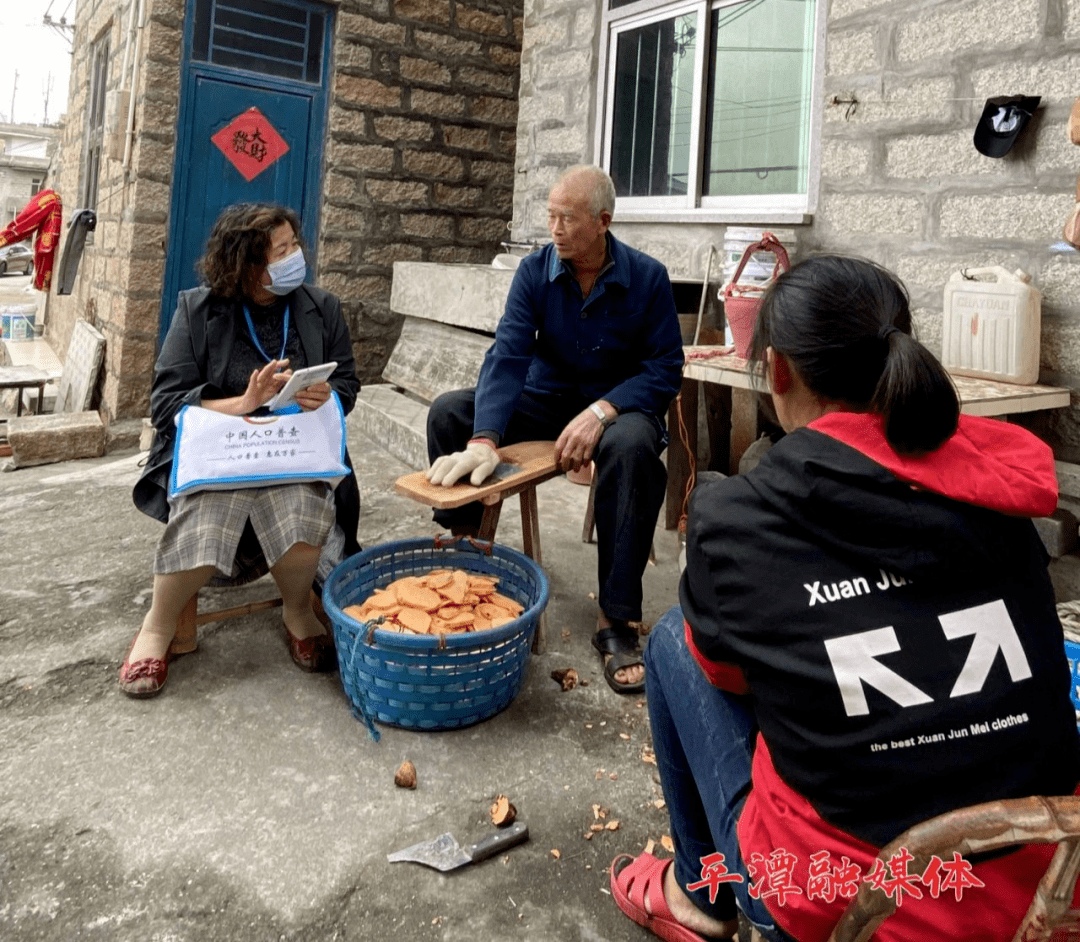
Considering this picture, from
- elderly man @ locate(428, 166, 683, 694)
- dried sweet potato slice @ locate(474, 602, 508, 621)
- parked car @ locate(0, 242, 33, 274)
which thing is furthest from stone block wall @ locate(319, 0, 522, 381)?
parked car @ locate(0, 242, 33, 274)

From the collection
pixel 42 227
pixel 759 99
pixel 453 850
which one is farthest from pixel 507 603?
pixel 42 227

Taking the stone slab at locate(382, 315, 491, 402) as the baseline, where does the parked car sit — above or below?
above

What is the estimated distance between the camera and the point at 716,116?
4496 millimetres

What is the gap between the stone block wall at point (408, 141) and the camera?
639 cm

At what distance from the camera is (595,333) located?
9.68 feet

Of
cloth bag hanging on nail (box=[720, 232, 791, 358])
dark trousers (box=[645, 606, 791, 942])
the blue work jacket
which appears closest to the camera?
dark trousers (box=[645, 606, 791, 942])

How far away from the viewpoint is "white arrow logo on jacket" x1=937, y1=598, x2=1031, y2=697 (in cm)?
104

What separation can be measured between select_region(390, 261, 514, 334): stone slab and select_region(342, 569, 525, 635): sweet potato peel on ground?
7.68 feet

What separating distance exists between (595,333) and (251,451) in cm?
119

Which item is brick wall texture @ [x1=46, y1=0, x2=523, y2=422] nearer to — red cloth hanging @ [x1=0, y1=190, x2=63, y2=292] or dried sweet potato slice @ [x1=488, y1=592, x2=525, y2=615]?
red cloth hanging @ [x1=0, y1=190, x2=63, y2=292]

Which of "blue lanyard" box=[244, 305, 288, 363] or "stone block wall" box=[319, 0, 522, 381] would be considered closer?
"blue lanyard" box=[244, 305, 288, 363]

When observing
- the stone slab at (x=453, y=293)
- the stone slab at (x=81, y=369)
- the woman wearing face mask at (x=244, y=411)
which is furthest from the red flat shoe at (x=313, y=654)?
the stone slab at (x=81, y=369)

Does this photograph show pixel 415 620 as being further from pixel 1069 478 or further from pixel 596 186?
pixel 1069 478

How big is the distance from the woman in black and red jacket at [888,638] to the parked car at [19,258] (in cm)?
2112
